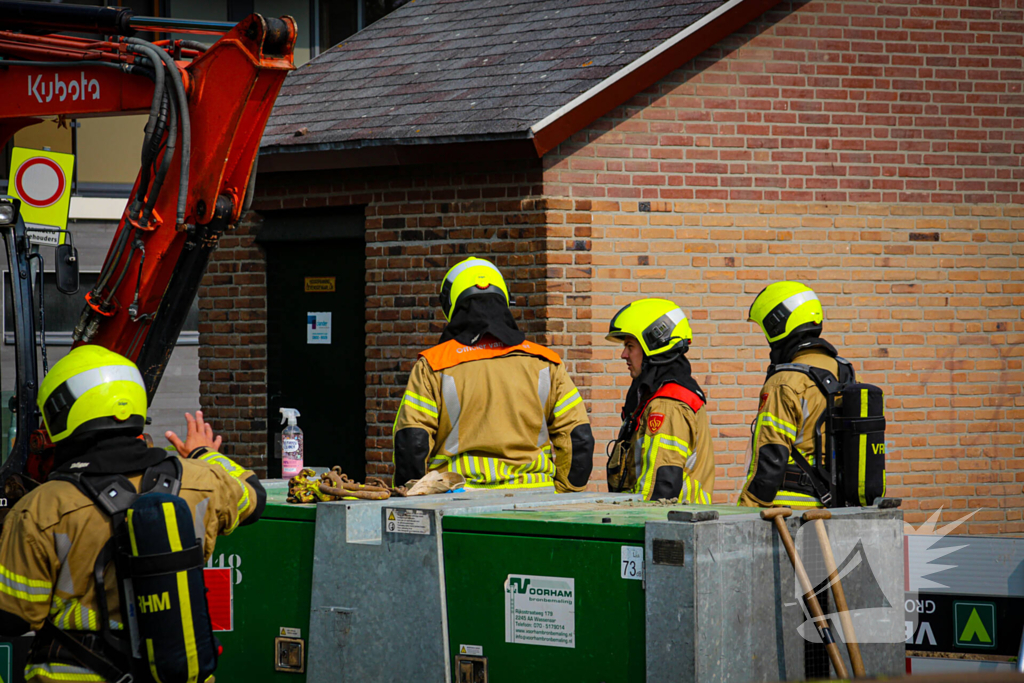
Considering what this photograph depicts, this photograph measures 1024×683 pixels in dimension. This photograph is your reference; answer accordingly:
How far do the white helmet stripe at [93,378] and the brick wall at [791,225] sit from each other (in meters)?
4.91

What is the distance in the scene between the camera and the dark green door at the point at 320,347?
9914mm

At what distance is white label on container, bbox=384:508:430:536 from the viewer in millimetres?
4449

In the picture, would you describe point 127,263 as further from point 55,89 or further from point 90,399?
point 90,399

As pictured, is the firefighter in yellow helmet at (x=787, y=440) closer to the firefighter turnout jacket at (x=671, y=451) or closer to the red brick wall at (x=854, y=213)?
the firefighter turnout jacket at (x=671, y=451)

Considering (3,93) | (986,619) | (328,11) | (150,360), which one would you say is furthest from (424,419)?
(328,11)

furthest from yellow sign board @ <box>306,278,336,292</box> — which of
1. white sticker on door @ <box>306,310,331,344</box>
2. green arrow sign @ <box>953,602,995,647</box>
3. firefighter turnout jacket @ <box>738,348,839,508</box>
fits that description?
green arrow sign @ <box>953,602,995,647</box>

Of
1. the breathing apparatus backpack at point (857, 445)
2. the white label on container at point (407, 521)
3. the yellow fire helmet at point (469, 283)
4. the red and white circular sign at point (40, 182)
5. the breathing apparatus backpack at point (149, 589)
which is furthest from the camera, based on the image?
the red and white circular sign at point (40, 182)

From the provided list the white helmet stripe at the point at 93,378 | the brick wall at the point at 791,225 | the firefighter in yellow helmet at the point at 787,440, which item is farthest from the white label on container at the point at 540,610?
the brick wall at the point at 791,225

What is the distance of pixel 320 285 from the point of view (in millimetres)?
10047

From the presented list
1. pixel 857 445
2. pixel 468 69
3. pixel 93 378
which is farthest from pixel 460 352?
pixel 468 69

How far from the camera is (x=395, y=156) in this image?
9.09m

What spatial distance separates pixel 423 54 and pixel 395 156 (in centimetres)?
162

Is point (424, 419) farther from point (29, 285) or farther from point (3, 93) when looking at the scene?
Answer: point (3, 93)

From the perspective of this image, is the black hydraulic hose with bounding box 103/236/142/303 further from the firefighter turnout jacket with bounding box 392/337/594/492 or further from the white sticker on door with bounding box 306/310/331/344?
the white sticker on door with bounding box 306/310/331/344
